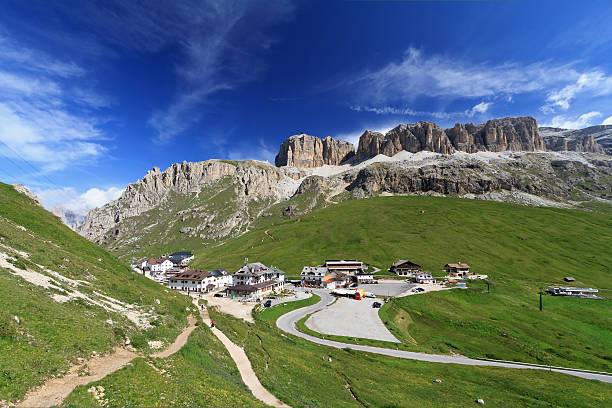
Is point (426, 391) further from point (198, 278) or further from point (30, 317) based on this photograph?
point (198, 278)

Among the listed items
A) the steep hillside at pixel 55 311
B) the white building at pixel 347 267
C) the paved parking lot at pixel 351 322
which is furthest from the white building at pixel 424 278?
the steep hillside at pixel 55 311

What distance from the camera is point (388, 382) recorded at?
35.3 m

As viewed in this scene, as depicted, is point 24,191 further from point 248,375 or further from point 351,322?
point 351,322

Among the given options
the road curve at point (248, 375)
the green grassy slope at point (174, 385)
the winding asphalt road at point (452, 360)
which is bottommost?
the winding asphalt road at point (452, 360)

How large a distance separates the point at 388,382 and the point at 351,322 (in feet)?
121

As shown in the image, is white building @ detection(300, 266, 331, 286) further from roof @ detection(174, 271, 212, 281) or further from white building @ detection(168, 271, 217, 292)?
roof @ detection(174, 271, 212, 281)

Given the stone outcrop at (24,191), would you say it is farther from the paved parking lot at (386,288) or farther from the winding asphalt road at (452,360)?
the paved parking lot at (386,288)

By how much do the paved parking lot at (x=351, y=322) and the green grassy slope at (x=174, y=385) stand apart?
43.9 m

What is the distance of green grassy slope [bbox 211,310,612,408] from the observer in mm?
27500

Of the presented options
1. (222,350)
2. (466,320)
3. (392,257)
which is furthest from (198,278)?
(392,257)

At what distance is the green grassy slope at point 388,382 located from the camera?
27500 millimetres

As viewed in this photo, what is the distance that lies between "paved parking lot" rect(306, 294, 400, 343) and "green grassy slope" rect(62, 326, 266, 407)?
43.9 meters

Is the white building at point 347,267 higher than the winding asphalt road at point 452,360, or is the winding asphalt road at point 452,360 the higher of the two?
the white building at point 347,267

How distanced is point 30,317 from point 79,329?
3280 mm
